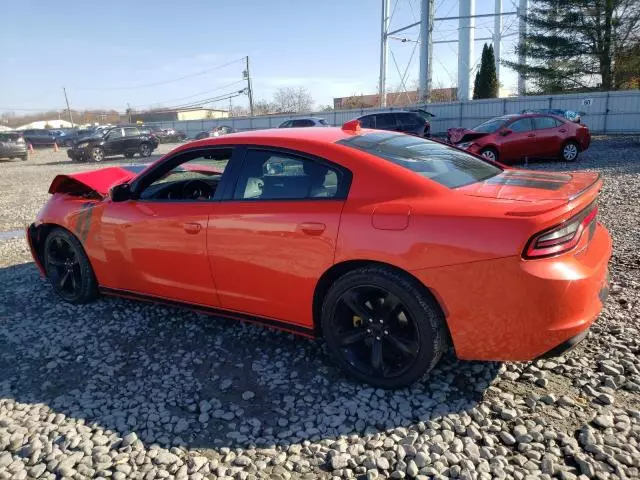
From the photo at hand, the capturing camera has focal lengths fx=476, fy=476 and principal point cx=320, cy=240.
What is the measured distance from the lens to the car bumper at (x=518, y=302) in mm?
2363

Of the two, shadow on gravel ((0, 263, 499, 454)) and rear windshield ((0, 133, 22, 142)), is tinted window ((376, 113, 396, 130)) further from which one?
rear windshield ((0, 133, 22, 142))

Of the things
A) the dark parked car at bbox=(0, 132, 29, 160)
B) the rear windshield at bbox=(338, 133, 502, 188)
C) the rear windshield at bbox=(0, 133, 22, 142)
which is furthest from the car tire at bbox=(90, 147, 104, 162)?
the rear windshield at bbox=(338, 133, 502, 188)

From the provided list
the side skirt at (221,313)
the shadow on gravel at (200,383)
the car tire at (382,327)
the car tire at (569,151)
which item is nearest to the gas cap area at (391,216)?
the car tire at (382,327)

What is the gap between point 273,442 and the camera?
2488 millimetres

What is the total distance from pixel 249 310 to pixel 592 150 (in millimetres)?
16703

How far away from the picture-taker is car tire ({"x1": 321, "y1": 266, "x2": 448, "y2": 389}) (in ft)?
8.63

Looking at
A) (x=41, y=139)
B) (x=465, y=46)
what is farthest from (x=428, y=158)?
(x=41, y=139)

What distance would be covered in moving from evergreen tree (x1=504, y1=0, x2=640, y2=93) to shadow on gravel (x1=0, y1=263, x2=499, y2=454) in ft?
103

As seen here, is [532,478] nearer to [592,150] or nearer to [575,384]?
[575,384]

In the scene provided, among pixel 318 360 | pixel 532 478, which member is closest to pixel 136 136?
pixel 318 360

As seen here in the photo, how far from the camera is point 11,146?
24766 mm

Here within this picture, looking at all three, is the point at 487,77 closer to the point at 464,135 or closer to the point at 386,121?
the point at 386,121

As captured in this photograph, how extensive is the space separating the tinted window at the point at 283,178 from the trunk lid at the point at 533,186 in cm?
81

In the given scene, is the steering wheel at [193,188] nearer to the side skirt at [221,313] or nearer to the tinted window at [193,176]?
the tinted window at [193,176]
